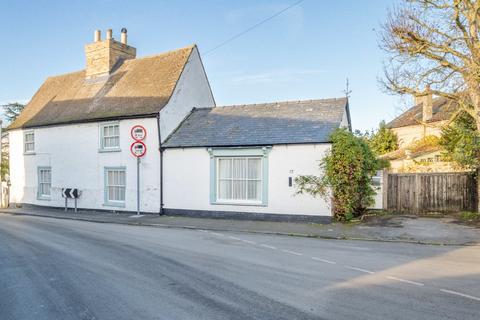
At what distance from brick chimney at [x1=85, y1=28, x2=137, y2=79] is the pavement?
32.8 feet

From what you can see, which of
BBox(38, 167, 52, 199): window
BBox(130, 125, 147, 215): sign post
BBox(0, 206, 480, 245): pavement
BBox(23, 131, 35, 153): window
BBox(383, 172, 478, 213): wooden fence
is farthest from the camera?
BBox(23, 131, 35, 153): window

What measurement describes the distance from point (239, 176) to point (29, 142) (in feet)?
48.5

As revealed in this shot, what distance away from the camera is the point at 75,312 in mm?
5145

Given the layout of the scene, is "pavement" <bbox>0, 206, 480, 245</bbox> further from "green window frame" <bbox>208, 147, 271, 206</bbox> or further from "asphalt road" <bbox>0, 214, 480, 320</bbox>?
"green window frame" <bbox>208, 147, 271, 206</bbox>

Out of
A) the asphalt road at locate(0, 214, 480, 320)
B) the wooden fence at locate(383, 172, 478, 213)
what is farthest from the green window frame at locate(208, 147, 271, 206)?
the wooden fence at locate(383, 172, 478, 213)

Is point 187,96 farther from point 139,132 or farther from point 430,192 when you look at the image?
point 430,192

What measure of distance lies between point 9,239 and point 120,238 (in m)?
3.24

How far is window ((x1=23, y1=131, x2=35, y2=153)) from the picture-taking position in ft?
75.2

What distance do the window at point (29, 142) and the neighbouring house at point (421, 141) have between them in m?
20.9

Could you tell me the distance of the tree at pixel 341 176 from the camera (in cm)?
1418

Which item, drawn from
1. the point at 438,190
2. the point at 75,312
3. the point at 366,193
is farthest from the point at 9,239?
the point at 438,190

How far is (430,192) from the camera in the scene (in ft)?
54.5

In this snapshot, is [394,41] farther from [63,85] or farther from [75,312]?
[63,85]

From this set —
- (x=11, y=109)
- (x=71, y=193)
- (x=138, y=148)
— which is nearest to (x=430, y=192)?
(x=138, y=148)
